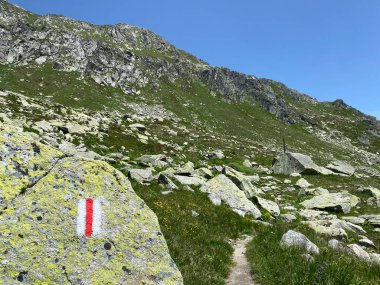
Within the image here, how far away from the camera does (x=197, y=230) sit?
43.2 ft

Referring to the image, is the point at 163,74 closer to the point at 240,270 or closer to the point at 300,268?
the point at 240,270

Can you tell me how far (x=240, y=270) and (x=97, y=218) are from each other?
17.8 ft

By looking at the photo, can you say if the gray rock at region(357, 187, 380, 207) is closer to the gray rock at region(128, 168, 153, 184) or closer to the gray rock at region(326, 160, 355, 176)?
the gray rock at region(326, 160, 355, 176)

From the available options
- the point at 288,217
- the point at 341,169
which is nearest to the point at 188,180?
the point at 288,217

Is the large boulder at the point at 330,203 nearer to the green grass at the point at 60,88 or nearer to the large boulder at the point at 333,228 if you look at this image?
the large boulder at the point at 333,228

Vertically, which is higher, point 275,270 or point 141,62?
point 141,62

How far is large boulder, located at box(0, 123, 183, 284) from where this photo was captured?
5.95 meters

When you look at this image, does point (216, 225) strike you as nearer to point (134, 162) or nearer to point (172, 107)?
point (134, 162)

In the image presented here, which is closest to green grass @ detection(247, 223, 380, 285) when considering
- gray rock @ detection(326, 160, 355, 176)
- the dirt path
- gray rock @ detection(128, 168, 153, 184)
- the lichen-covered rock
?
the dirt path

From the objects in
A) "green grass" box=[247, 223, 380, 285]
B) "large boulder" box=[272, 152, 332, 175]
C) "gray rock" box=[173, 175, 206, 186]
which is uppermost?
"large boulder" box=[272, 152, 332, 175]

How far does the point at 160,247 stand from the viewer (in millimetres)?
7418

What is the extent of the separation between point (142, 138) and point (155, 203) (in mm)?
33379

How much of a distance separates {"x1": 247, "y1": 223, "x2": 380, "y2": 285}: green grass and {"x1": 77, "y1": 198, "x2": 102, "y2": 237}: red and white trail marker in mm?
5000

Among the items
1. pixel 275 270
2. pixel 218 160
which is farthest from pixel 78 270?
pixel 218 160
